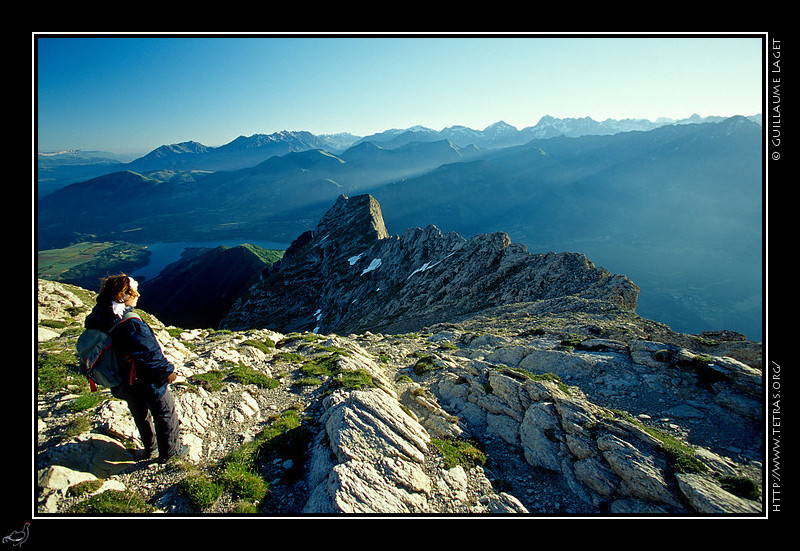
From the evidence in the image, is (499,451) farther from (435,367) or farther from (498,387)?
(435,367)

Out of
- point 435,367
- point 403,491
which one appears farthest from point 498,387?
point 403,491

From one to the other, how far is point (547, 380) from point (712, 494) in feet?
30.7

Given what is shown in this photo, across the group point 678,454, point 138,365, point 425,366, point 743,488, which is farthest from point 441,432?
point 138,365

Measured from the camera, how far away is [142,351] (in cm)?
764

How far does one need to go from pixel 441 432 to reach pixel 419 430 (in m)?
1.56

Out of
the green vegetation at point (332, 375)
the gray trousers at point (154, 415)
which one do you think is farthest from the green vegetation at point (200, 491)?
the green vegetation at point (332, 375)

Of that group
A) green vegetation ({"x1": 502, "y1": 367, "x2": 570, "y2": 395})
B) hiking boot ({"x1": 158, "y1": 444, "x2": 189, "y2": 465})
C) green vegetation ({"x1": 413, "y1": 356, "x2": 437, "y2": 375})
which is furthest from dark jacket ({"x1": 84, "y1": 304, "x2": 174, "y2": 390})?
green vegetation ({"x1": 502, "y1": 367, "x2": 570, "y2": 395})

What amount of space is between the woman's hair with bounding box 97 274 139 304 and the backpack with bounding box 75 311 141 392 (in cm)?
61

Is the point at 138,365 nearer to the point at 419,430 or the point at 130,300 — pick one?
the point at 130,300

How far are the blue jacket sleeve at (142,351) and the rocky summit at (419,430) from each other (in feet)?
8.84

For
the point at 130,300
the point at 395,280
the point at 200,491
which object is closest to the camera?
the point at 200,491
